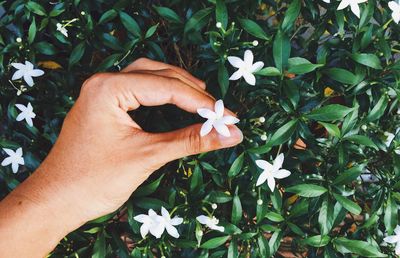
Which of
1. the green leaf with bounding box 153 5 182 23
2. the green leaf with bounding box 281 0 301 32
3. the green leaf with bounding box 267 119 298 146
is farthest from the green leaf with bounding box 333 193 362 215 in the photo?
the green leaf with bounding box 153 5 182 23

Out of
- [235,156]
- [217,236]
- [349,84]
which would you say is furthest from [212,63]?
[217,236]

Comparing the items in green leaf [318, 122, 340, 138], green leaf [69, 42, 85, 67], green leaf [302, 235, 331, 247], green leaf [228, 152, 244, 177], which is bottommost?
green leaf [302, 235, 331, 247]

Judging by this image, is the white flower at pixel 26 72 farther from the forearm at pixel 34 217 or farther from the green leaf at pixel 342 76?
the green leaf at pixel 342 76

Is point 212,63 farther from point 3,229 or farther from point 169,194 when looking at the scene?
point 3,229

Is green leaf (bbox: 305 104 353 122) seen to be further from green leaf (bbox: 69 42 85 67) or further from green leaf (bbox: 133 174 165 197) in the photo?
green leaf (bbox: 69 42 85 67)

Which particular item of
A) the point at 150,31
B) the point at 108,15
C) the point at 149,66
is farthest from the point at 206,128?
the point at 108,15

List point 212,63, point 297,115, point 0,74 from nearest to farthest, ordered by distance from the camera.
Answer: point 297,115, point 212,63, point 0,74

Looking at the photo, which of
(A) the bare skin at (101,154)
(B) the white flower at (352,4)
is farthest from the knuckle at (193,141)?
(B) the white flower at (352,4)
